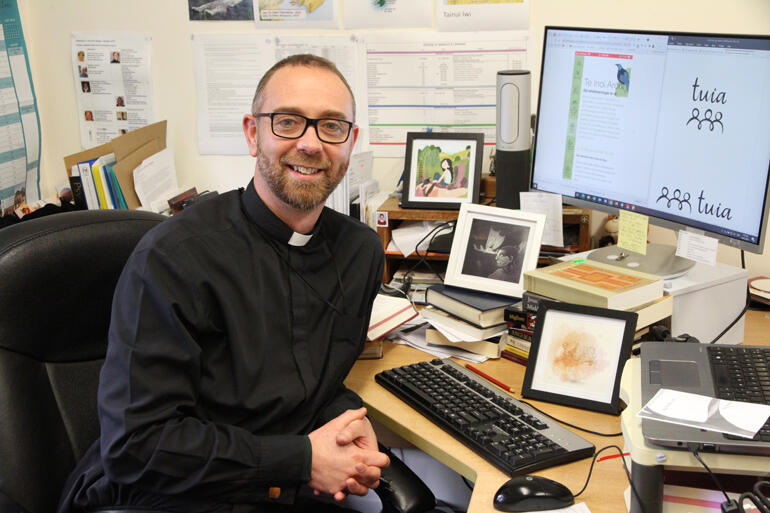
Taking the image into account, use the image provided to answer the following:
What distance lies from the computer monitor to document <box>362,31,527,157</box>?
0.39m

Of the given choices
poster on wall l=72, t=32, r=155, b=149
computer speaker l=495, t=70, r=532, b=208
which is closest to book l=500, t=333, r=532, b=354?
computer speaker l=495, t=70, r=532, b=208

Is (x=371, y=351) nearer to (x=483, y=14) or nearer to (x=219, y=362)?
(x=219, y=362)

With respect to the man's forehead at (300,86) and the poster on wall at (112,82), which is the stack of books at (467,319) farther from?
the poster on wall at (112,82)

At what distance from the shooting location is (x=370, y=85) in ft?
7.48

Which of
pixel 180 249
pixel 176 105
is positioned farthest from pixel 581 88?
pixel 176 105

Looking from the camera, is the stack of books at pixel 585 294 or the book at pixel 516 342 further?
the book at pixel 516 342

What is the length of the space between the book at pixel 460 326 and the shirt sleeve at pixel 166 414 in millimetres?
491

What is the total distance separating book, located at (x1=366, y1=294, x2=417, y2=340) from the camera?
166cm

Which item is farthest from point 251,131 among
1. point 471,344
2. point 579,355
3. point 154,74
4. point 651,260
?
point 154,74

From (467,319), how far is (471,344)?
5cm

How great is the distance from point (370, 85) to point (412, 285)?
2.14ft

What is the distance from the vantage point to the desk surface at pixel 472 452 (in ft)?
3.79

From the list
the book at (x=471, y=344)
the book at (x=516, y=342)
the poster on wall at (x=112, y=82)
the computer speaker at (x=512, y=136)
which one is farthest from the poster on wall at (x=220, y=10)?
the book at (x=516, y=342)

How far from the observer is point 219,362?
131 centimetres
